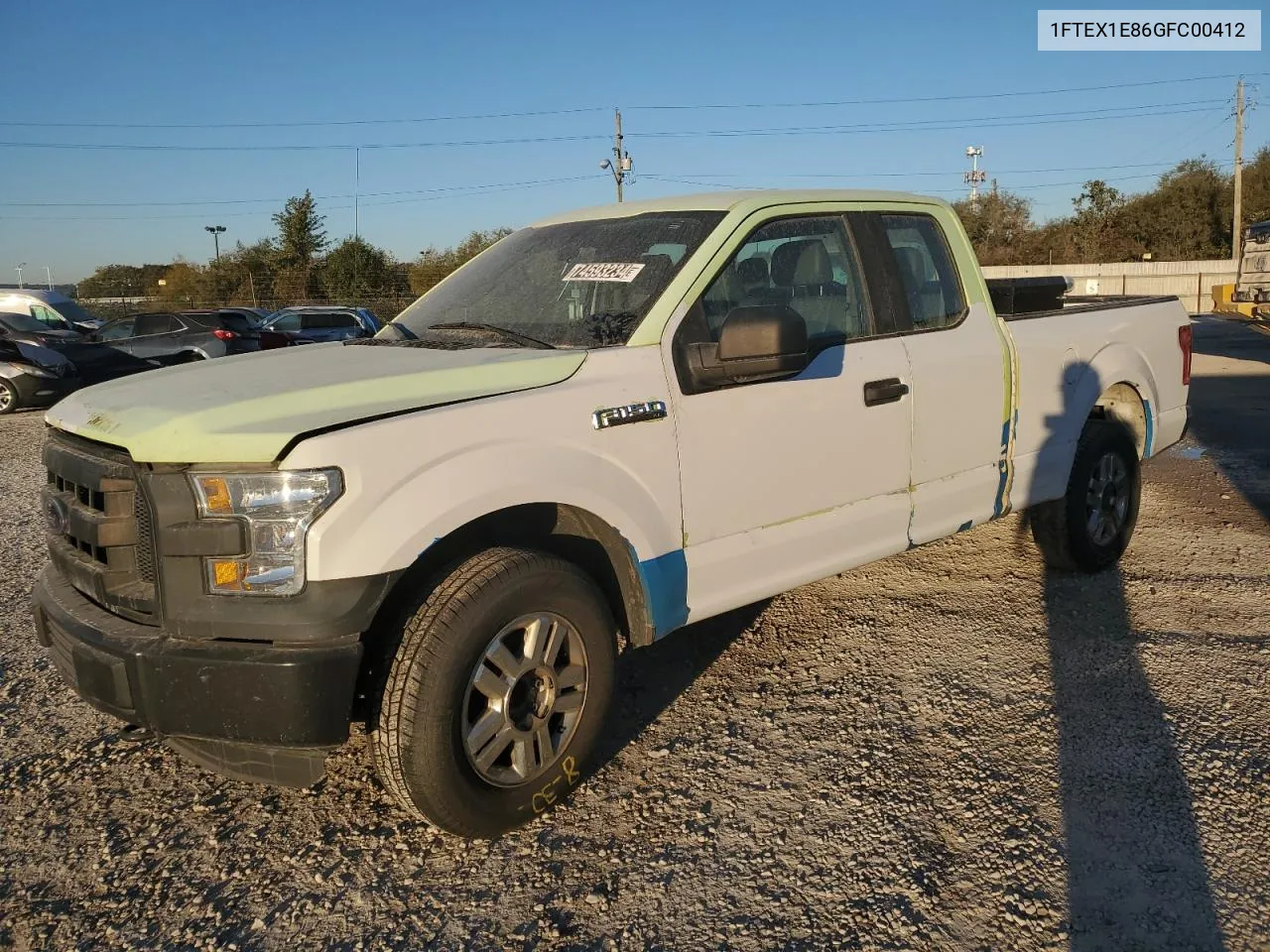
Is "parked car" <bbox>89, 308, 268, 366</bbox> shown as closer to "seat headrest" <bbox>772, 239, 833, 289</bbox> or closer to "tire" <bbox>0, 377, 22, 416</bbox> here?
"tire" <bbox>0, 377, 22, 416</bbox>

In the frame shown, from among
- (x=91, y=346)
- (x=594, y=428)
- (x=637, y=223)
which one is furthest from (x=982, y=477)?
(x=91, y=346)

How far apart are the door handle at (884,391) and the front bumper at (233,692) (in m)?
2.17

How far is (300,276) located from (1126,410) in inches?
1650

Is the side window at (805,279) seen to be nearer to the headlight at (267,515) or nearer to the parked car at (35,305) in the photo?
the headlight at (267,515)

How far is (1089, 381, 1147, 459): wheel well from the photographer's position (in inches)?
209

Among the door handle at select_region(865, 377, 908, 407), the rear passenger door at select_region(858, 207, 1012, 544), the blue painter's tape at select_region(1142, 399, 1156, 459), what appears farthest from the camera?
the blue painter's tape at select_region(1142, 399, 1156, 459)

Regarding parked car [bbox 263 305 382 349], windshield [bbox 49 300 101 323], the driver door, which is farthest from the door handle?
windshield [bbox 49 300 101 323]

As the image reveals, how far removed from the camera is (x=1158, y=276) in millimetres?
38000

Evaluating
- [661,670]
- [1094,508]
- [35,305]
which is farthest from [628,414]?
[35,305]

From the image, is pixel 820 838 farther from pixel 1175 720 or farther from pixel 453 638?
pixel 1175 720

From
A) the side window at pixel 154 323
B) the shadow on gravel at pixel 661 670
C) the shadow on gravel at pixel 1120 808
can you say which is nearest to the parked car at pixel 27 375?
the side window at pixel 154 323

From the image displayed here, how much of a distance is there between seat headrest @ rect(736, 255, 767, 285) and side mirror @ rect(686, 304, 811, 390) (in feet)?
1.36

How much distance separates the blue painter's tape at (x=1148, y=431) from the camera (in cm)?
548

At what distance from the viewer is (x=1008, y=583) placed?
5.18 meters
